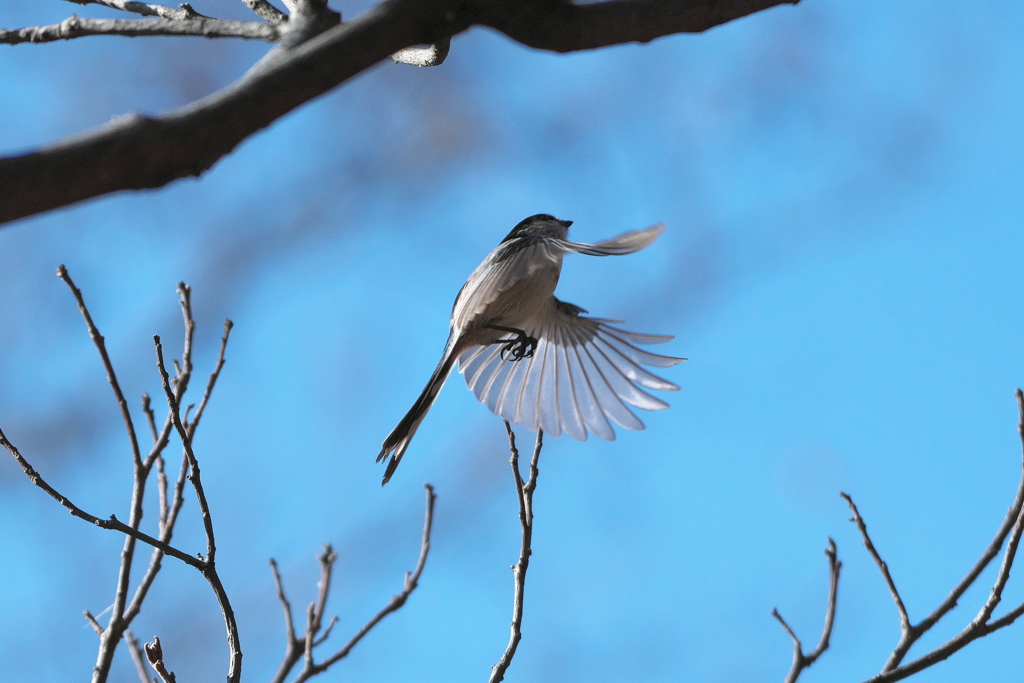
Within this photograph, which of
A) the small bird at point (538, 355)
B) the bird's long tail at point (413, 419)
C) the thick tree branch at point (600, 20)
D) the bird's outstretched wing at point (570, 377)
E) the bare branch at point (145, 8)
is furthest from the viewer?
the bird's outstretched wing at point (570, 377)

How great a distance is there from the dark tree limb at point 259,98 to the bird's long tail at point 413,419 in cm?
100

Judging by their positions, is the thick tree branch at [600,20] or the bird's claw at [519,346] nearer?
the thick tree branch at [600,20]

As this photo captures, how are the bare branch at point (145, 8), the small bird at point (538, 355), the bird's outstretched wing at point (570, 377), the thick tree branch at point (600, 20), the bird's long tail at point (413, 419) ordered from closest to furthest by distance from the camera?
the thick tree branch at point (600, 20), the bare branch at point (145, 8), the bird's long tail at point (413, 419), the small bird at point (538, 355), the bird's outstretched wing at point (570, 377)

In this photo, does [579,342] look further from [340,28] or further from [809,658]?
[340,28]

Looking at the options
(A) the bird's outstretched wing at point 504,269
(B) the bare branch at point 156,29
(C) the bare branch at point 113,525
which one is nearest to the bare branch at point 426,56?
(B) the bare branch at point 156,29

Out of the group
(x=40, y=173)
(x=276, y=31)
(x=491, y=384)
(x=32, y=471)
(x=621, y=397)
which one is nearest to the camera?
(x=40, y=173)

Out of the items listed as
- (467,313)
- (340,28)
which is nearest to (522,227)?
(467,313)

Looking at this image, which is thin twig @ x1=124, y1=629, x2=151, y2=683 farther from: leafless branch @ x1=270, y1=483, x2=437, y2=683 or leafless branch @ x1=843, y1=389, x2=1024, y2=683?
leafless branch @ x1=843, y1=389, x2=1024, y2=683

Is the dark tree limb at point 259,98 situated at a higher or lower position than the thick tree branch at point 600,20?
lower

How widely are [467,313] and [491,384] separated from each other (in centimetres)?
37

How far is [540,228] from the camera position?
245 cm

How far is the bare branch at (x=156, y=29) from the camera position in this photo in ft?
3.35

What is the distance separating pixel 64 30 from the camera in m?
1.16

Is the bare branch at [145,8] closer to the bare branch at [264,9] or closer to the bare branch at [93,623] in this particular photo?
the bare branch at [264,9]
